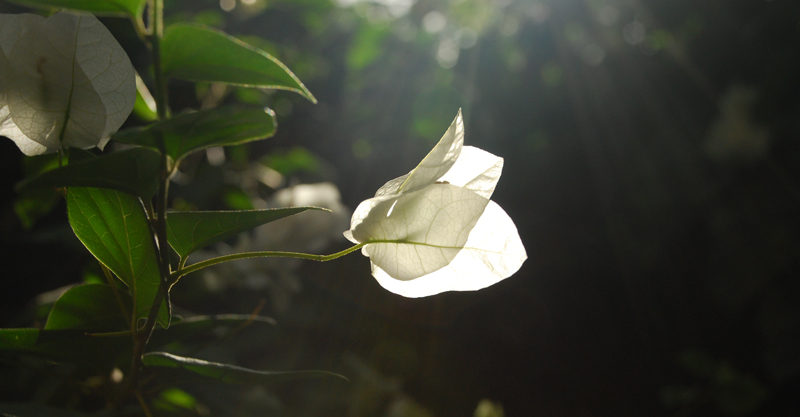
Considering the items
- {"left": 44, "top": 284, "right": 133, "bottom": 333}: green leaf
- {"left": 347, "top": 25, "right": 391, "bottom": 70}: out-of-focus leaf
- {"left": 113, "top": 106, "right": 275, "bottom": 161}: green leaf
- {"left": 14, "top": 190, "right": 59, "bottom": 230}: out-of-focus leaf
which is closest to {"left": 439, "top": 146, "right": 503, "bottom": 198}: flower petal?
{"left": 113, "top": 106, "right": 275, "bottom": 161}: green leaf

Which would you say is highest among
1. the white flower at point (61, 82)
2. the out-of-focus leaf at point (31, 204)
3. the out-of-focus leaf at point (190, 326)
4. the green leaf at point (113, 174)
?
the white flower at point (61, 82)

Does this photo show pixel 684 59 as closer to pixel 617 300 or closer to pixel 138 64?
pixel 617 300

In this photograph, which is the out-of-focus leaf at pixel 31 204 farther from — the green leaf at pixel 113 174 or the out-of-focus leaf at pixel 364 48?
the out-of-focus leaf at pixel 364 48

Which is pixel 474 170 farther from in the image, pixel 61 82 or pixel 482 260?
pixel 61 82

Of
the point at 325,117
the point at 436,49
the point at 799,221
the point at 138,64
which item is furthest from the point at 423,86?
the point at 799,221

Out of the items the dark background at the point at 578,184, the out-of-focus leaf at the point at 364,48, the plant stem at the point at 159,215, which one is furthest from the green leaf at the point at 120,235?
the out-of-focus leaf at the point at 364,48
